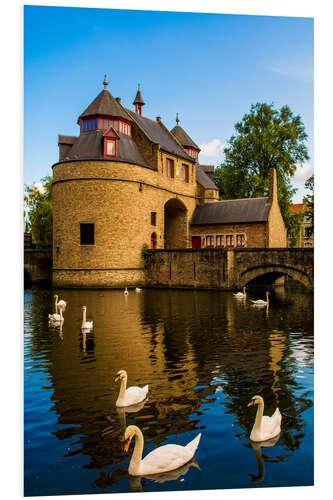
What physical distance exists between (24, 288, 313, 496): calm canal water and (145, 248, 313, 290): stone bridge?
11.5 meters

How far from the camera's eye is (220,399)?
7.84 m

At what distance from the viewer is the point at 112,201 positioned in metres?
32.7

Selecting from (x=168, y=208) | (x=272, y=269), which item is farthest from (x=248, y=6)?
(x=168, y=208)

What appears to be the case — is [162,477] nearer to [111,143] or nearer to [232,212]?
[111,143]

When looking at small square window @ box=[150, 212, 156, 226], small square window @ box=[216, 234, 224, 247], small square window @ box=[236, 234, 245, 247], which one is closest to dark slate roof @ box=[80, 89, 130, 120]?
small square window @ box=[150, 212, 156, 226]

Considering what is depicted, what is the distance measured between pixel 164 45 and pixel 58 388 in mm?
6629

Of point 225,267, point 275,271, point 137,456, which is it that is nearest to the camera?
point 137,456

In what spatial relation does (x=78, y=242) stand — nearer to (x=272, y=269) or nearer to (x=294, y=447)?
(x=272, y=269)

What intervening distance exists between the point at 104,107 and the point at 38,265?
14910 millimetres

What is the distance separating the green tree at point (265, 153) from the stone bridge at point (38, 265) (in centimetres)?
1918

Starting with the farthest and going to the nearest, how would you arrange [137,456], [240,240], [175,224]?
[175,224] → [240,240] → [137,456]

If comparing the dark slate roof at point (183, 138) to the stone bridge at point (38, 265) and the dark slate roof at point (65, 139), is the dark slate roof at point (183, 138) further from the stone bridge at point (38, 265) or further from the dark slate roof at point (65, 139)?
the stone bridge at point (38, 265)

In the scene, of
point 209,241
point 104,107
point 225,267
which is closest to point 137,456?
point 225,267

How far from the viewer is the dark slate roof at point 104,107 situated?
34.7 meters
